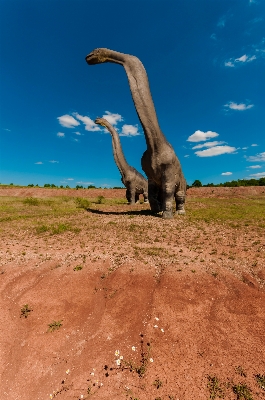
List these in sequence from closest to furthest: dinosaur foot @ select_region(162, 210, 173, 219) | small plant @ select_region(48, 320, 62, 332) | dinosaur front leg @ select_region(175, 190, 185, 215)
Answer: small plant @ select_region(48, 320, 62, 332) → dinosaur foot @ select_region(162, 210, 173, 219) → dinosaur front leg @ select_region(175, 190, 185, 215)

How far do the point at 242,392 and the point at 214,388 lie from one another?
0.30m

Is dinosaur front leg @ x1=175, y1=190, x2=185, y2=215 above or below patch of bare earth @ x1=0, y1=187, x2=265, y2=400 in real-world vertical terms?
above

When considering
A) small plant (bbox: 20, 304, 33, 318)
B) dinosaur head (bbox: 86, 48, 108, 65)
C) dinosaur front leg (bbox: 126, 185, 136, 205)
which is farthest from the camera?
dinosaur front leg (bbox: 126, 185, 136, 205)

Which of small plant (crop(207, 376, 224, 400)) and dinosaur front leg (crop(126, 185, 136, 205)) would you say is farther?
dinosaur front leg (crop(126, 185, 136, 205))

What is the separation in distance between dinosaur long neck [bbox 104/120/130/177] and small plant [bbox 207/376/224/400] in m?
14.0

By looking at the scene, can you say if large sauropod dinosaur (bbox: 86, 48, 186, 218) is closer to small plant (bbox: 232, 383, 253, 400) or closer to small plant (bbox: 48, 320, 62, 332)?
small plant (bbox: 48, 320, 62, 332)

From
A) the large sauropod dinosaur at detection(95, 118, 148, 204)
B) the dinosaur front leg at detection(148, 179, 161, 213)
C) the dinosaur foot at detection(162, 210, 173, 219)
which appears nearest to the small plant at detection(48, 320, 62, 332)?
the dinosaur foot at detection(162, 210, 173, 219)

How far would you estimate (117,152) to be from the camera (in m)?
15.8

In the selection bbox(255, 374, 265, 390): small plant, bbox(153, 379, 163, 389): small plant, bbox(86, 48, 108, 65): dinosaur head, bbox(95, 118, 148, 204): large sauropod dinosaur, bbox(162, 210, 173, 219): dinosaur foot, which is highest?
→ bbox(86, 48, 108, 65): dinosaur head

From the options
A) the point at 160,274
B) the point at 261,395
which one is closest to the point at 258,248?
the point at 160,274

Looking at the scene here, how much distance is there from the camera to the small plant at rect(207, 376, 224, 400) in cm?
268

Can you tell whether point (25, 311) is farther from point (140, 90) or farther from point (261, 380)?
point (140, 90)

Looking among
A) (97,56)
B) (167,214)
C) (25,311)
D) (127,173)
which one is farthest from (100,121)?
(25,311)

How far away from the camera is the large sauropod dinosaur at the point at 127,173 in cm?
1548
